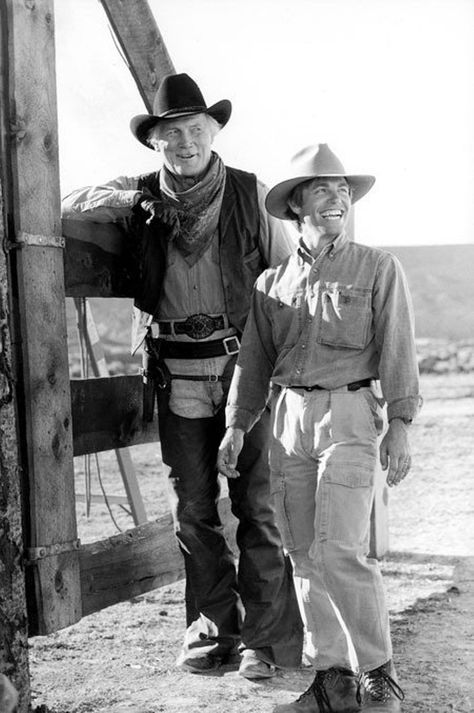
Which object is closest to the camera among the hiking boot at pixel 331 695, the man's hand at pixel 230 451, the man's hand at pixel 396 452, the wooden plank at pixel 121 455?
the man's hand at pixel 396 452

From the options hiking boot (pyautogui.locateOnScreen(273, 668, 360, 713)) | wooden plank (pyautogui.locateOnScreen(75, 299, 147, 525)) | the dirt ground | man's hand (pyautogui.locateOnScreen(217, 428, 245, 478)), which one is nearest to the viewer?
hiking boot (pyautogui.locateOnScreen(273, 668, 360, 713))

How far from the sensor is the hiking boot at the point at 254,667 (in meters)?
3.97

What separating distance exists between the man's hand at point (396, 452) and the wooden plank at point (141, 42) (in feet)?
7.11

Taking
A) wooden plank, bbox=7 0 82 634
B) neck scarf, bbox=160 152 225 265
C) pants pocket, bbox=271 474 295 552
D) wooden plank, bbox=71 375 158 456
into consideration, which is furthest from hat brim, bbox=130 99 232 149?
pants pocket, bbox=271 474 295 552

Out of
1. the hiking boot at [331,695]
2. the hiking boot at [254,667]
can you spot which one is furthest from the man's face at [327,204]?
the hiking boot at [254,667]

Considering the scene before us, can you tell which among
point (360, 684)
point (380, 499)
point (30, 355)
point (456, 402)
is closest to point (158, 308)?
point (30, 355)

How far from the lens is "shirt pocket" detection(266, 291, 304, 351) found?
3604 mm

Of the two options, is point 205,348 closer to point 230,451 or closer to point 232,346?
point 232,346

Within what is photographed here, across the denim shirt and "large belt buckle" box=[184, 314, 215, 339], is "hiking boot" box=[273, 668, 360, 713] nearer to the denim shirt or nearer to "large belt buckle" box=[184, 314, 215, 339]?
the denim shirt

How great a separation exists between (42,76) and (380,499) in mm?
3598

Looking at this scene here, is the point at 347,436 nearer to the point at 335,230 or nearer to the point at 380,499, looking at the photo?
the point at 335,230

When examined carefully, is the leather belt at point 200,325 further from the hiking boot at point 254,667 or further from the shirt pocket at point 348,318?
the hiking boot at point 254,667

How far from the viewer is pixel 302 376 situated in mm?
3504

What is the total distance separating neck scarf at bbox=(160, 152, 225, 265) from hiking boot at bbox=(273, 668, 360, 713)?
1677mm
